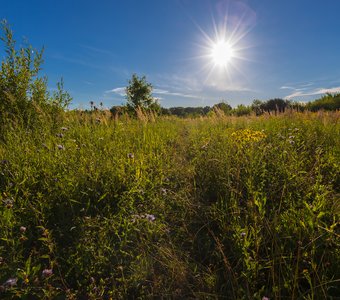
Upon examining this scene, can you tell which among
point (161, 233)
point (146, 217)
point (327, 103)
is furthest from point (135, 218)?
point (327, 103)

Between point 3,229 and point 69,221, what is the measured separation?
0.47 m

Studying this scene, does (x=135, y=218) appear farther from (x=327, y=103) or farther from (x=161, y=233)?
(x=327, y=103)

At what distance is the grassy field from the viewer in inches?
52.9

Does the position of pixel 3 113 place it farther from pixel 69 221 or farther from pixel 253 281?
pixel 253 281

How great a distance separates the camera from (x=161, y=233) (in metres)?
1.85

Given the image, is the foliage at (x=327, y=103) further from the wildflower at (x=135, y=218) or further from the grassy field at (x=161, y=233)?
the wildflower at (x=135, y=218)

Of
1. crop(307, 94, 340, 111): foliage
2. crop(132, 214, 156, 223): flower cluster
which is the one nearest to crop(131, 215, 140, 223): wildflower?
crop(132, 214, 156, 223): flower cluster

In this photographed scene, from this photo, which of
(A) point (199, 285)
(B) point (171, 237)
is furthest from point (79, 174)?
(A) point (199, 285)

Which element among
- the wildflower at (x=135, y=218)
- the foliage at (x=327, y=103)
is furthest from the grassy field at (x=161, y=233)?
the foliage at (x=327, y=103)

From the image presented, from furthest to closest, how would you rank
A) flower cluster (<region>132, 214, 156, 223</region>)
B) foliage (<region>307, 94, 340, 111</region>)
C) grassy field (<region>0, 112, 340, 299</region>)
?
foliage (<region>307, 94, 340, 111</region>), flower cluster (<region>132, 214, 156, 223</region>), grassy field (<region>0, 112, 340, 299</region>)

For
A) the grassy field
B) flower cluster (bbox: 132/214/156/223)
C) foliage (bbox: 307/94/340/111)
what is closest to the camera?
the grassy field

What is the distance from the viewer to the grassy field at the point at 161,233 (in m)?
1.34

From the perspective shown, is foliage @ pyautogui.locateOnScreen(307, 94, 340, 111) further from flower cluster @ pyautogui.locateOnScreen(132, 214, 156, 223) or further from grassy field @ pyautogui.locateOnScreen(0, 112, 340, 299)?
flower cluster @ pyautogui.locateOnScreen(132, 214, 156, 223)

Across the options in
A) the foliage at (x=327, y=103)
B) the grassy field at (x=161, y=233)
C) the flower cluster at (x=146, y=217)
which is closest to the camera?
the grassy field at (x=161, y=233)
